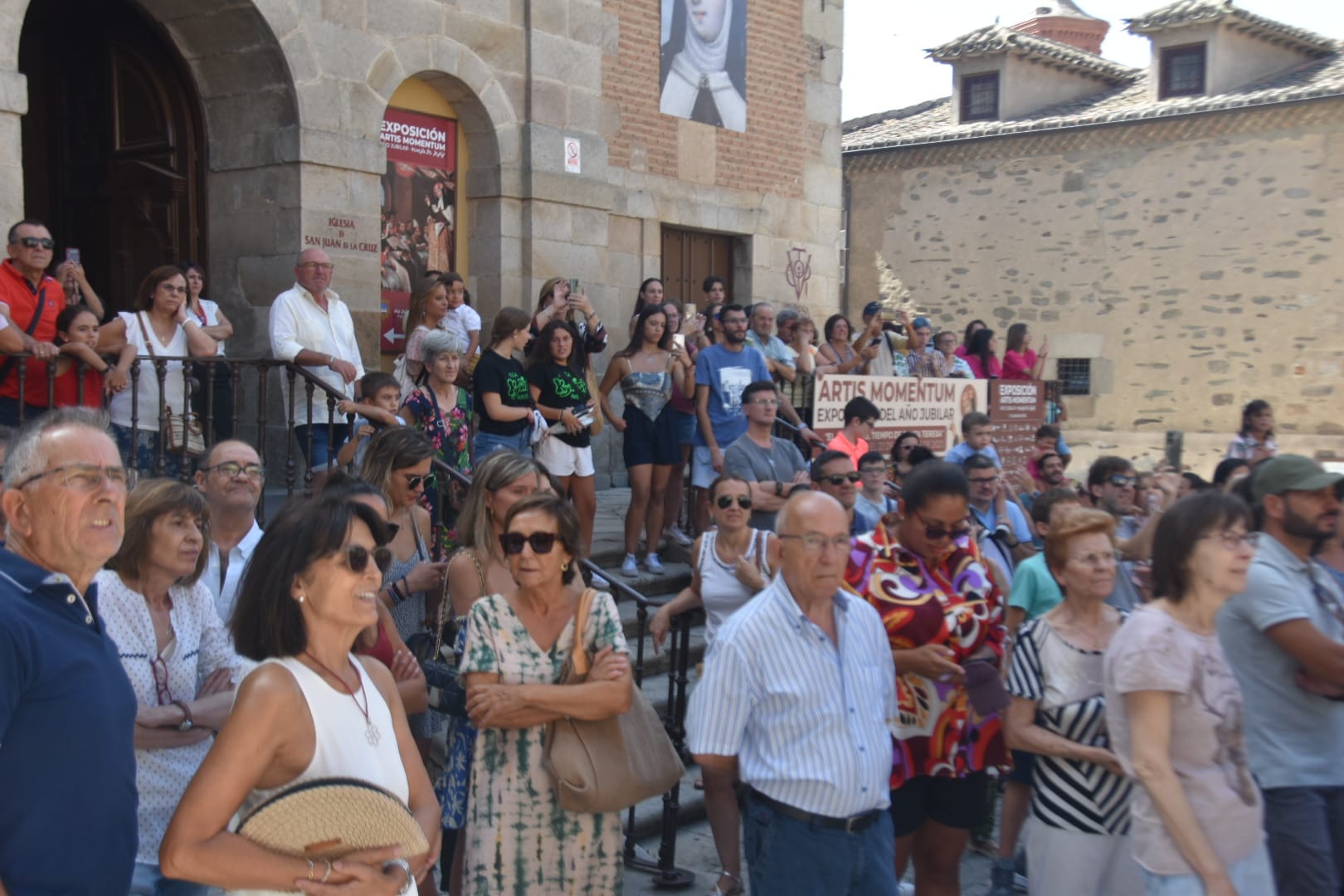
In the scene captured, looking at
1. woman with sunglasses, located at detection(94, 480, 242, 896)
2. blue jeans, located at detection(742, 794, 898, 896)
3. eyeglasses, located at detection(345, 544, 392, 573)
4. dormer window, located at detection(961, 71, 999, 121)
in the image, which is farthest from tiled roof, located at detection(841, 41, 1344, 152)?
eyeglasses, located at detection(345, 544, 392, 573)

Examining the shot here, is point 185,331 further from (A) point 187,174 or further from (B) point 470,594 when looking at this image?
(B) point 470,594

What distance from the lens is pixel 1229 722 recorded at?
Result: 3.41 meters

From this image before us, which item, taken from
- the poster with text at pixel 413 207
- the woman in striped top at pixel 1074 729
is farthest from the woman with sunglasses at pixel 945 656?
the poster with text at pixel 413 207

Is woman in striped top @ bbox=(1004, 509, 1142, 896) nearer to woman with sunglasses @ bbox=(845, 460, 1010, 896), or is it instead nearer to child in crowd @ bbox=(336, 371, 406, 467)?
woman with sunglasses @ bbox=(845, 460, 1010, 896)

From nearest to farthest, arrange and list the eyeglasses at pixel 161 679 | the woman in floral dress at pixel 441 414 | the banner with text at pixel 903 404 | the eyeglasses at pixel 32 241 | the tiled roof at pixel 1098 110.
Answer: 1. the eyeglasses at pixel 161 679
2. the eyeglasses at pixel 32 241
3. the woman in floral dress at pixel 441 414
4. the banner with text at pixel 903 404
5. the tiled roof at pixel 1098 110

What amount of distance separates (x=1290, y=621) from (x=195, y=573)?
3.21m

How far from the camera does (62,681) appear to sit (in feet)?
7.54

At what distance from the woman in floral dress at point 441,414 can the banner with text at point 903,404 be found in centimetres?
356

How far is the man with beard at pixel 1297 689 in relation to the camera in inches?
149

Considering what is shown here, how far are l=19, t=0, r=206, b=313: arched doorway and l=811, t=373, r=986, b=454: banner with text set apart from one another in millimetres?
4890

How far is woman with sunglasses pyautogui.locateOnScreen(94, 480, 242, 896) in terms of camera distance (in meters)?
3.09

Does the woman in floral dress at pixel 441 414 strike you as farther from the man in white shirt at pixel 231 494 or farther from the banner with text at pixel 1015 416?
the banner with text at pixel 1015 416

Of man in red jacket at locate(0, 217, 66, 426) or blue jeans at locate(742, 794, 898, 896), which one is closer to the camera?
blue jeans at locate(742, 794, 898, 896)

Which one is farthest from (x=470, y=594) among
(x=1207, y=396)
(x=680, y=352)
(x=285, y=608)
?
(x=1207, y=396)
